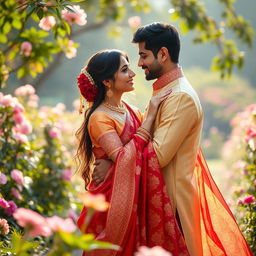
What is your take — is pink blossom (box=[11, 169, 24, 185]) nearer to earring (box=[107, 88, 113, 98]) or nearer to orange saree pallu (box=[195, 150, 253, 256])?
earring (box=[107, 88, 113, 98])

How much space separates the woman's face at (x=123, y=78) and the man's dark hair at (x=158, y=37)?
0.52 ft

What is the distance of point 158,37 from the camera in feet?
10.6

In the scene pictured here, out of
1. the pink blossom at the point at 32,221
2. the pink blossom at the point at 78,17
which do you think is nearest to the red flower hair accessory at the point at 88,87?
the pink blossom at the point at 78,17

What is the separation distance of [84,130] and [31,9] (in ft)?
2.62

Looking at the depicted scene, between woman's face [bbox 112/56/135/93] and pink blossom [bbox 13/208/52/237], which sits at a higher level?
woman's face [bbox 112/56/135/93]

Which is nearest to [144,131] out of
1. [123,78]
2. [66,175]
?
[123,78]

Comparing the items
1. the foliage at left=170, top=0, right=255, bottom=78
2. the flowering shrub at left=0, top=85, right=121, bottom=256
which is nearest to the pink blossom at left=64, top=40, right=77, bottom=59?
the flowering shrub at left=0, top=85, right=121, bottom=256

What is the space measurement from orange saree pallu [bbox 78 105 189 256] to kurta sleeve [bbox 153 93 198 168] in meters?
0.06

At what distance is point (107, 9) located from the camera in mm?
9594

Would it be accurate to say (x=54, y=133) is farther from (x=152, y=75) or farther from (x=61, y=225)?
(x=61, y=225)

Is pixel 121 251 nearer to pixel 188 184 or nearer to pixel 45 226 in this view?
pixel 188 184

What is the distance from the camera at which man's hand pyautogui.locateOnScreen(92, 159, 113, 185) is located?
3223mm

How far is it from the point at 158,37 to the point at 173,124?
1.67 ft

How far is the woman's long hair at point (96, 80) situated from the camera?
10.8 feet
